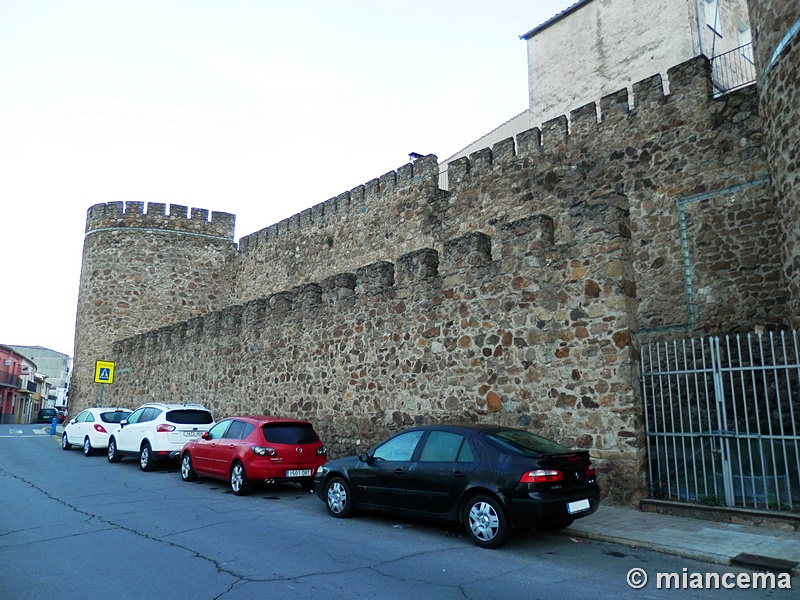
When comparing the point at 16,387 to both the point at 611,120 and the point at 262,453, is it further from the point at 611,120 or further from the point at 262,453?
the point at 611,120

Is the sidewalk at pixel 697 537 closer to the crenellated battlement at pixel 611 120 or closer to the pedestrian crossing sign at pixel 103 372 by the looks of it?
the crenellated battlement at pixel 611 120

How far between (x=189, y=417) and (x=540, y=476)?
9958 mm

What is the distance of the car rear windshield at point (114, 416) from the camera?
17.9 meters

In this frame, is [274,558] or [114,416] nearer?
[274,558]

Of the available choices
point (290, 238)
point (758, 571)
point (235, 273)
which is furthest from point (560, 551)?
point (235, 273)

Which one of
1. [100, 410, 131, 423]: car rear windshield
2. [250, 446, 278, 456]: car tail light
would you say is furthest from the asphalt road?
[100, 410, 131, 423]: car rear windshield

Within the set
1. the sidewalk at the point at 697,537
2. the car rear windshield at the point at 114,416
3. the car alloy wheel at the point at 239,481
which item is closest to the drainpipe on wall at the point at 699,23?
the sidewalk at the point at 697,537

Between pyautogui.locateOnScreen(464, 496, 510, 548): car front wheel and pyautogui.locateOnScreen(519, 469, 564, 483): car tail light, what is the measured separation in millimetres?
443

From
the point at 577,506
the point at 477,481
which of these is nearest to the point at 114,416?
the point at 477,481

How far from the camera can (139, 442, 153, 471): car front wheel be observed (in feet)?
45.7

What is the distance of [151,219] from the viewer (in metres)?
27.8

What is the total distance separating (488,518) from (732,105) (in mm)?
9932

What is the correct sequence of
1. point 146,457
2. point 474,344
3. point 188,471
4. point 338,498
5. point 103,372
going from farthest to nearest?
point 103,372 → point 146,457 → point 188,471 → point 474,344 → point 338,498

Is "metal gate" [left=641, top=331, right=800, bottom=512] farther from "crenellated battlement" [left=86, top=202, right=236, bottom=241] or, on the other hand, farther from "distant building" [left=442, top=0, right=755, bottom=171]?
"crenellated battlement" [left=86, top=202, right=236, bottom=241]
